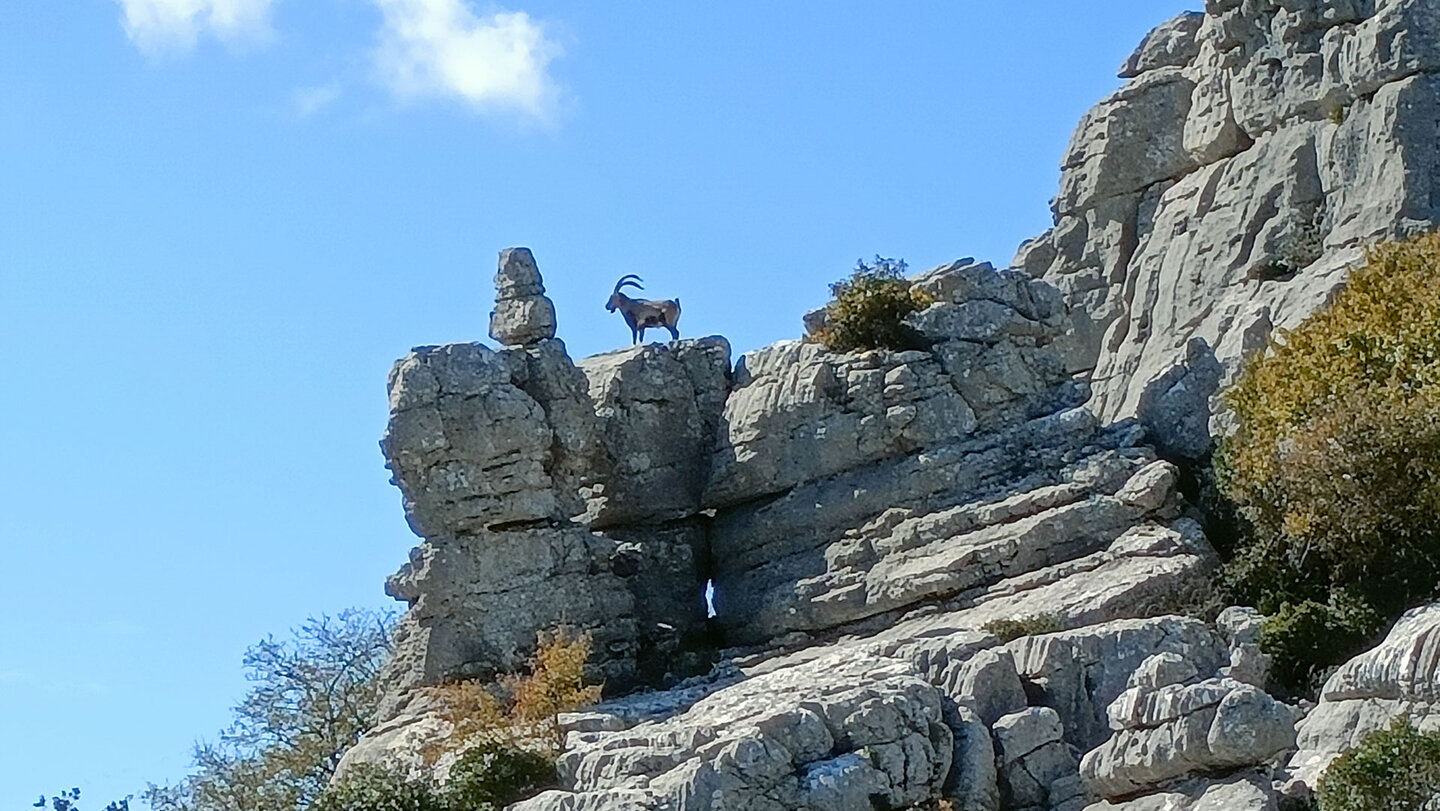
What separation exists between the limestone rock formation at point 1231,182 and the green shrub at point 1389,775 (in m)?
14.0

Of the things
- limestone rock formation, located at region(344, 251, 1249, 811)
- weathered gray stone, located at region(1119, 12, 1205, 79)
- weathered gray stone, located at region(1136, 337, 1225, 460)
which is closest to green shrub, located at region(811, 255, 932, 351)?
limestone rock formation, located at region(344, 251, 1249, 811)

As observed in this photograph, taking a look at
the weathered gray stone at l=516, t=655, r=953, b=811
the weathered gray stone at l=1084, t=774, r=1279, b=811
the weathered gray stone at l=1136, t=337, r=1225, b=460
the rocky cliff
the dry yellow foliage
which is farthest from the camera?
the weathered gray stone at l=1136, t=337, r=1225, b=460

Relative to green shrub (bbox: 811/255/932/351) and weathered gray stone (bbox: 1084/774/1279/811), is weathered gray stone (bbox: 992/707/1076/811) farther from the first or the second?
green shrub (bbox: 811/255/932/351)

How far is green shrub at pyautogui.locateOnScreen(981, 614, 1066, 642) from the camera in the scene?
132ft

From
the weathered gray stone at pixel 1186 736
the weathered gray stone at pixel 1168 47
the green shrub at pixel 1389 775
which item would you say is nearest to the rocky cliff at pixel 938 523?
the weathered gray stone at pixel 1186 736

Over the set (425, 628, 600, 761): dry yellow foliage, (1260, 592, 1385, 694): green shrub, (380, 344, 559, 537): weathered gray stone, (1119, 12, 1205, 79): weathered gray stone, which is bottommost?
(1260, 592, 1385, 694): green shrub

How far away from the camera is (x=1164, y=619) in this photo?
3928 cm

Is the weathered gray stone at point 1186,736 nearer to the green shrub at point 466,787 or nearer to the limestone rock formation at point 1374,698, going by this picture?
the limestone rock formation at point 1374,698

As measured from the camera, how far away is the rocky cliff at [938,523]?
35.7m

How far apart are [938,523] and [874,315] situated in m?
5.46

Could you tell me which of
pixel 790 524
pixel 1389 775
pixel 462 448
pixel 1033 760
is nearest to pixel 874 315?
pixel 790 524

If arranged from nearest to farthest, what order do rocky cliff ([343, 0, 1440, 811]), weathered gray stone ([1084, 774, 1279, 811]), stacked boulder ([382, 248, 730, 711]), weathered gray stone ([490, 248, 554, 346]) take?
weathered gray stone ([1084, 774, 1279, 811]), rocky cliff ([343, 0, 1440, 811]), stacked boulder ([382, 248, 730, 711]), weathered gray stone ([490, 248, 554, 346])

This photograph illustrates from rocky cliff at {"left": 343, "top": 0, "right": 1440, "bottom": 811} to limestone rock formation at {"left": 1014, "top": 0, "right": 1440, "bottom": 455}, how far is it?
0.10m

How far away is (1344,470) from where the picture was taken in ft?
130
